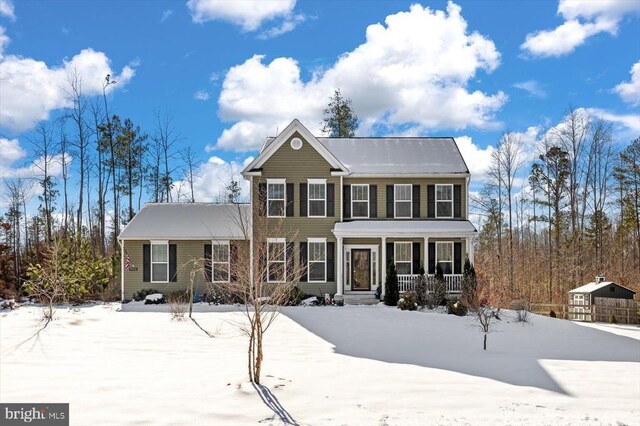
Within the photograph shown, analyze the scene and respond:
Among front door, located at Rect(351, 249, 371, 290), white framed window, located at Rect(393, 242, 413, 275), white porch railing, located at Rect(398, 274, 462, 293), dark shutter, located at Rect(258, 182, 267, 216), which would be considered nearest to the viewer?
white porch railing, located at Rect(398, 274, 462, 293)

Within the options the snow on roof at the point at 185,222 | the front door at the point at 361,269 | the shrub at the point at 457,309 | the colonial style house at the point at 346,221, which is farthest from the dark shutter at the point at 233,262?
the shrub at the point at 457,309

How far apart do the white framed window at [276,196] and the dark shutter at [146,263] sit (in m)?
6.38

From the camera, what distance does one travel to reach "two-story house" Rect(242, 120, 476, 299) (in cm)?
2364

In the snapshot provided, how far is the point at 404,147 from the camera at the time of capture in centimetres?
2723

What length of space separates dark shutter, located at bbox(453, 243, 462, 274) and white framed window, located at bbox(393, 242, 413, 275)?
6.72ft

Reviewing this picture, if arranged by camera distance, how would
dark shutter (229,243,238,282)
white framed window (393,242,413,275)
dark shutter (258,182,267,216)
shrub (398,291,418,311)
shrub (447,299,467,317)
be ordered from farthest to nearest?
white framed window (393,242,413,275), dark shutter (258,182,267,216), shrub (398,291,418,311), shrub (447,299,467,317), dark shutter (229,243,238,282)

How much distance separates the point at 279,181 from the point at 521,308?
38.7 ft

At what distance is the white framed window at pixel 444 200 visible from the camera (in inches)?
981

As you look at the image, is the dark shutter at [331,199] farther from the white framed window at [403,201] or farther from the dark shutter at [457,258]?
the dark shutter at [457,258]

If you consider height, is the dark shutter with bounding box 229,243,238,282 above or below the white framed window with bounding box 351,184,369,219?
below

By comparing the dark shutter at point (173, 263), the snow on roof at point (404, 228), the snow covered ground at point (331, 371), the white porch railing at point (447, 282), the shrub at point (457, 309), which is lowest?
the snow covered ground at point (331, 371)

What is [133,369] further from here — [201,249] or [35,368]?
[201,249]

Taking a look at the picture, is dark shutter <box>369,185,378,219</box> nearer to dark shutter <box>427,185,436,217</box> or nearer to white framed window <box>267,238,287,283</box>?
dark shutter <box>427,185,436,217</box>

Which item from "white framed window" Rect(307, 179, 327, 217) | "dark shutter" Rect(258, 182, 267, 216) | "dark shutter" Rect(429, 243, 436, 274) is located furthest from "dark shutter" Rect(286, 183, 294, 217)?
"dark shutter" Rect(429, 243, 436, 274)
